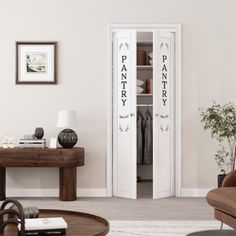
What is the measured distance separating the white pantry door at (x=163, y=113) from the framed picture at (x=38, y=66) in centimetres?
128

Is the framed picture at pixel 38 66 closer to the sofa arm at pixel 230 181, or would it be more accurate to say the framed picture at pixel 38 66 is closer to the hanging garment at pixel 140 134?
the hanging garment at pixel 140 134

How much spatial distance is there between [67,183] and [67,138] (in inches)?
21.1

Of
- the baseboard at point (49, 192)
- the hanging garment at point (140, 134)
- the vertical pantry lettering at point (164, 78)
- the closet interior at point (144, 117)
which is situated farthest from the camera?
the hanging garment at point (140, 134)

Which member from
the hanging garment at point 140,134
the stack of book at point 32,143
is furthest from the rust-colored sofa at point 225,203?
the hanging garment at point 140,134

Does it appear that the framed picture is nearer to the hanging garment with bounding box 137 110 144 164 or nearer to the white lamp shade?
the white lamp shade

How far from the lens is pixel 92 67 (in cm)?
653

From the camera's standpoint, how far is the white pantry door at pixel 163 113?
20.9 feet

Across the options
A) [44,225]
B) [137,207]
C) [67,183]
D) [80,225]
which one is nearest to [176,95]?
[137,207]

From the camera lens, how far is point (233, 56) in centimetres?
654

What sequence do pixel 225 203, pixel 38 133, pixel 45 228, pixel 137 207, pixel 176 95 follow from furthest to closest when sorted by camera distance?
pixel 176 95, pixel 38 133, pixel 137 207, pixel 225 203, pixel 45 228

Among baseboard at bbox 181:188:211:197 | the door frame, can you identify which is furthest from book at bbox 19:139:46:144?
baseboard at bbox 181:188:211:197

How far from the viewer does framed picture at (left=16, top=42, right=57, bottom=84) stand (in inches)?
256

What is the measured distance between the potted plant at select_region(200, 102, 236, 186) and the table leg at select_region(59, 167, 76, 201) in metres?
1.71

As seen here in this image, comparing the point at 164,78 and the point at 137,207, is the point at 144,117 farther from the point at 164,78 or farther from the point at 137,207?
the point at 137,207
